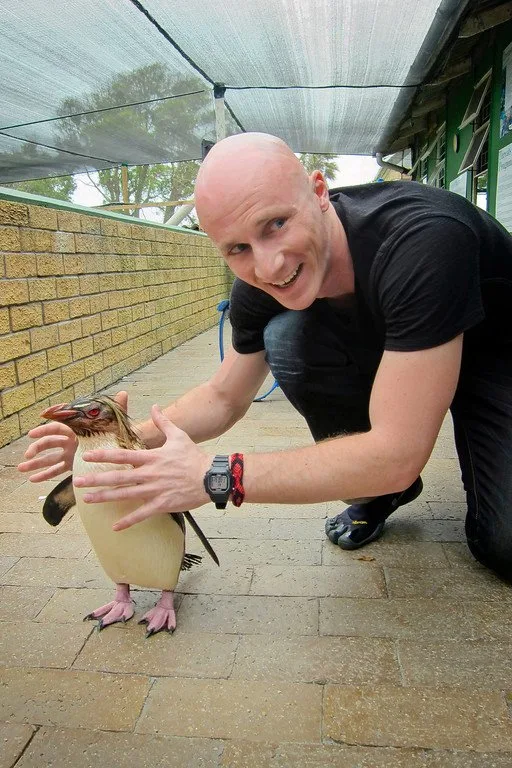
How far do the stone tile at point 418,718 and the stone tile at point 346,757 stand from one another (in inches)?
0.9

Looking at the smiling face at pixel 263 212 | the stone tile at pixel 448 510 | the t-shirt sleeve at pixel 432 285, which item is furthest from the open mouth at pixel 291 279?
the stone tile at pixel 448 510

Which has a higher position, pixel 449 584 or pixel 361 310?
pixel 361 310

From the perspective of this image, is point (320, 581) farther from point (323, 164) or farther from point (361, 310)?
point (323, 164)

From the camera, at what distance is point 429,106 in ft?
29.9

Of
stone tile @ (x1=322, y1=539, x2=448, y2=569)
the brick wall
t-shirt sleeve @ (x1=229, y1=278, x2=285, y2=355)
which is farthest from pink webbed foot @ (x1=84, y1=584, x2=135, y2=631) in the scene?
the brick wall

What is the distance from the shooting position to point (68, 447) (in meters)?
1.88

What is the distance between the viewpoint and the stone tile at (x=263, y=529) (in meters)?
2.51

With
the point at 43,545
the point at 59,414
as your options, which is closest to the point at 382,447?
the point at 59,414

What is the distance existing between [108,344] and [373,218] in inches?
153

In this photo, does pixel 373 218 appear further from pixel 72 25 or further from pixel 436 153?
pixel 436 153

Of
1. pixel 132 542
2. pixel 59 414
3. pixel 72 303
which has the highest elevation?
pixel 72 303

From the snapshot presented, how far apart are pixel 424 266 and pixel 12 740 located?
4.97 ft

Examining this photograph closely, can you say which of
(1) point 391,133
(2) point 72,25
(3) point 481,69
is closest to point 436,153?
(1) point 391,133

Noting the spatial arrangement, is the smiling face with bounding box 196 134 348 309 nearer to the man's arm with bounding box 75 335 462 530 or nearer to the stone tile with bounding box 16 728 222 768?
the man's arm with bounding box 75 335 462 530
